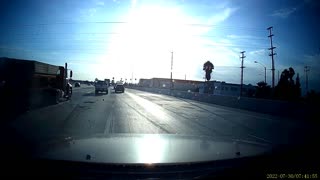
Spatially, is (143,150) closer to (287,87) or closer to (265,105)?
(265,105)

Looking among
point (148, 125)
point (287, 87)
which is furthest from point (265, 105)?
point (287, 87)

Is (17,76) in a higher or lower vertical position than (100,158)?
higher

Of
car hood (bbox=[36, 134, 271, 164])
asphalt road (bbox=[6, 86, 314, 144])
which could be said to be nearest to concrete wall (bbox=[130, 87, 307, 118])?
asphalt road (bbox=[6, 86, 314, 144])

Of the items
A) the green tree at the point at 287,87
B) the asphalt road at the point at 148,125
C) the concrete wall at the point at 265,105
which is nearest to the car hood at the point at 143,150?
the asphalt road at the point at 148,125

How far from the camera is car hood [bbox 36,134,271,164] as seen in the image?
4973 mm

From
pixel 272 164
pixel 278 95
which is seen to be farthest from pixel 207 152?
pixel 278 95

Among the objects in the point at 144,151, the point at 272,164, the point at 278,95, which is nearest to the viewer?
the point at 272,164

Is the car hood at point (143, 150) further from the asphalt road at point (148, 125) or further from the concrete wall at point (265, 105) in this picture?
the concrete wall at point (265, 105)

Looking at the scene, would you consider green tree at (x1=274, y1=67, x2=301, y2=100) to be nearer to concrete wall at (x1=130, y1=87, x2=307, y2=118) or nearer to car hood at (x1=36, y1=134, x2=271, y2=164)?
A: concrete wall at (x1=130, y1=87, x2=307, y2=118)

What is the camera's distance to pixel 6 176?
451cm

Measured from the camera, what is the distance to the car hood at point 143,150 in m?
4.97

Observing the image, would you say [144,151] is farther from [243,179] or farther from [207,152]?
[243,179]

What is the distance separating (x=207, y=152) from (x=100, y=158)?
1.83m

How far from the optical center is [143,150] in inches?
226
